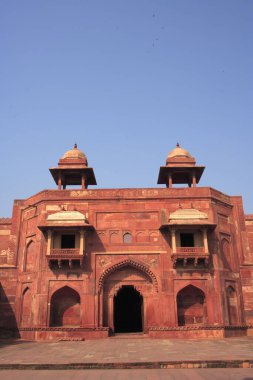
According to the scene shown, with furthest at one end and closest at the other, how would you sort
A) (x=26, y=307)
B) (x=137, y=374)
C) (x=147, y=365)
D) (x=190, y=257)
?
(x=26, y=307), (x=190, y=257), (x=147, y=365), (x=137, y=374)

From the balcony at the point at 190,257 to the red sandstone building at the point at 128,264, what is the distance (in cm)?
5

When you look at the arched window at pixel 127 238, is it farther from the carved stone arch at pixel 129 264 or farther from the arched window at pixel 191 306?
the arched window at pixel 191 306

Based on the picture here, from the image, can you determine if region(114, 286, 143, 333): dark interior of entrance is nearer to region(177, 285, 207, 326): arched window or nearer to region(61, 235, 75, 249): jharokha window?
region(177, 285, 207, 326): arched window

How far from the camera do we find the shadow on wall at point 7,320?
17.5 meters

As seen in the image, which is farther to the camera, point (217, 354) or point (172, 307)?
point (172, 307)

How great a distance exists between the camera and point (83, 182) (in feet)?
68.0

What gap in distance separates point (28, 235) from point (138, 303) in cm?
807

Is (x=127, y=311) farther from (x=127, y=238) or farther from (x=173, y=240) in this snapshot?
(x=173, y=240)

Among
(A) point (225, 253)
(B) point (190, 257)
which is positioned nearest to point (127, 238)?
(B) point (190, 257)

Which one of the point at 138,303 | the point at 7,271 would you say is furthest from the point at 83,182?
the point at 138,303

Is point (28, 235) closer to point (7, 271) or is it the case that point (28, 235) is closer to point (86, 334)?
point (7, 271)

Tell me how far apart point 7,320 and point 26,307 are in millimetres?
1164

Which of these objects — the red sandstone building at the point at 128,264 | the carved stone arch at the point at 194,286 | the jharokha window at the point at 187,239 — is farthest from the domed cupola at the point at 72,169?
the carved stone arch at the point at 194,286

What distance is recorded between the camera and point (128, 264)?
1767 centimetres
